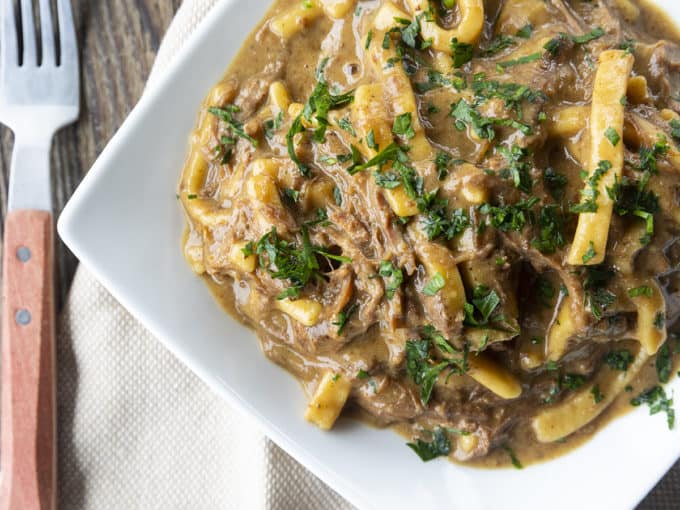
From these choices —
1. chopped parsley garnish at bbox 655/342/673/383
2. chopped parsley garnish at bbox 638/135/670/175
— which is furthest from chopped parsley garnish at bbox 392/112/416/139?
chopped parsley garnish at bbox 655/342/673/383

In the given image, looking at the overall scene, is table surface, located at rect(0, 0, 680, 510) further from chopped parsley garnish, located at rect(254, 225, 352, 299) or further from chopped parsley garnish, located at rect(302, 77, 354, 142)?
chopped parsley garnish, located at rect(254, 225, 352, 299)

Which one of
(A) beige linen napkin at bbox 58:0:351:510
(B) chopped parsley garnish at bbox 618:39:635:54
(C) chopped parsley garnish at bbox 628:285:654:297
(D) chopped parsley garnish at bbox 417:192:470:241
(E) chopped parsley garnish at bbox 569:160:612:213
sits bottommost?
(A) beige linen napkin at bbox 58:0:351:510

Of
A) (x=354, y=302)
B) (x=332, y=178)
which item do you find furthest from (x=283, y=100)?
(x=354, y=302)

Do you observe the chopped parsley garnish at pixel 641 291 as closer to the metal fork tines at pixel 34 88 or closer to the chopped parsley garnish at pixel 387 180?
the chopped parsley garnish at pixel 387 180

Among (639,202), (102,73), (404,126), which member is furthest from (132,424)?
(639,202)

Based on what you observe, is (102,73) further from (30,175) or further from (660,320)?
(660,320)

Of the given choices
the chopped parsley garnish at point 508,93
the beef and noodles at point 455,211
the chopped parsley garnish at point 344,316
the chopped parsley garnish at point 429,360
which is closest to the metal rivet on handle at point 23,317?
the beef and noodles at point 455,211

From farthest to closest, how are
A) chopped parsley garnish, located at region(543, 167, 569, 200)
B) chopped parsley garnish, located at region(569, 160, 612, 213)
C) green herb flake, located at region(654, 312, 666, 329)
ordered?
green herb flake, located at region(654, 312, 666, 329) → chopped parsley garnish, located at region(543, 167, 569, 200) → chopped parsley garnish, located at region(569, 160, 612, 213)
